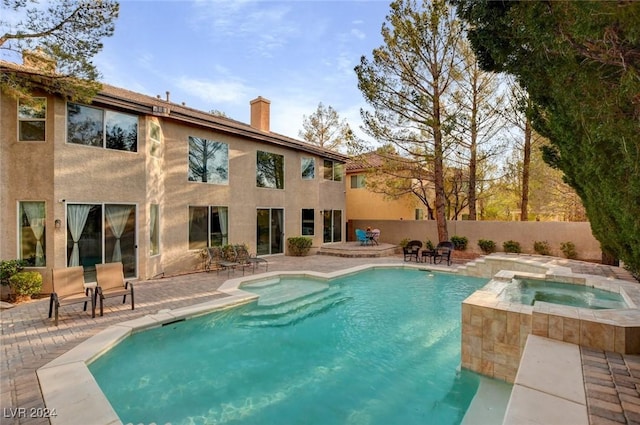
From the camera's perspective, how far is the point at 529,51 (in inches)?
190

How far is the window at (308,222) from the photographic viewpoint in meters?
18.0

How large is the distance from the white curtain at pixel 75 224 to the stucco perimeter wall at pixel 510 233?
17.2 m

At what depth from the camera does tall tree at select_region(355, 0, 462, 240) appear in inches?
560

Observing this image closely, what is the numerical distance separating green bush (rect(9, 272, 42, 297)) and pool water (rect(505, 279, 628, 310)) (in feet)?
40.1

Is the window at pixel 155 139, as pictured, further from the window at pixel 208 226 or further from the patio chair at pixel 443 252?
the patio chair at pixel 443 252

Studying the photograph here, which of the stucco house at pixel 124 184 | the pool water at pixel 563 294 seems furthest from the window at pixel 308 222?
the pool water at pixel 563 294

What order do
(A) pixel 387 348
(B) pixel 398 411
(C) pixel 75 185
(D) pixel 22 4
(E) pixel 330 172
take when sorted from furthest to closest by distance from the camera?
(E) pixel 330 172
(C) pixel 75 185
(D) pixel 22 4
(A) pixel 387 348
(B) pixel 398 411

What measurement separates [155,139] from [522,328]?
12.6 metres

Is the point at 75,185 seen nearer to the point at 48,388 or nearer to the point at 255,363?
the point at 48,388

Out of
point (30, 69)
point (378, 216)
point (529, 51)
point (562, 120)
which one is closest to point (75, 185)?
point (30, 69)

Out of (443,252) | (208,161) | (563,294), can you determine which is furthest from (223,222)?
(563,294)

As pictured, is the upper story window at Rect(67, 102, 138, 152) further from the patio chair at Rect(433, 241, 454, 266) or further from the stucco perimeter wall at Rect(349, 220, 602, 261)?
the stucco perimeter wall at Rect(349, 220, 602, 261)

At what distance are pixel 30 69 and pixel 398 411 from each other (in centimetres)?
1191

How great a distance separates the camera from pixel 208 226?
1324 cm
